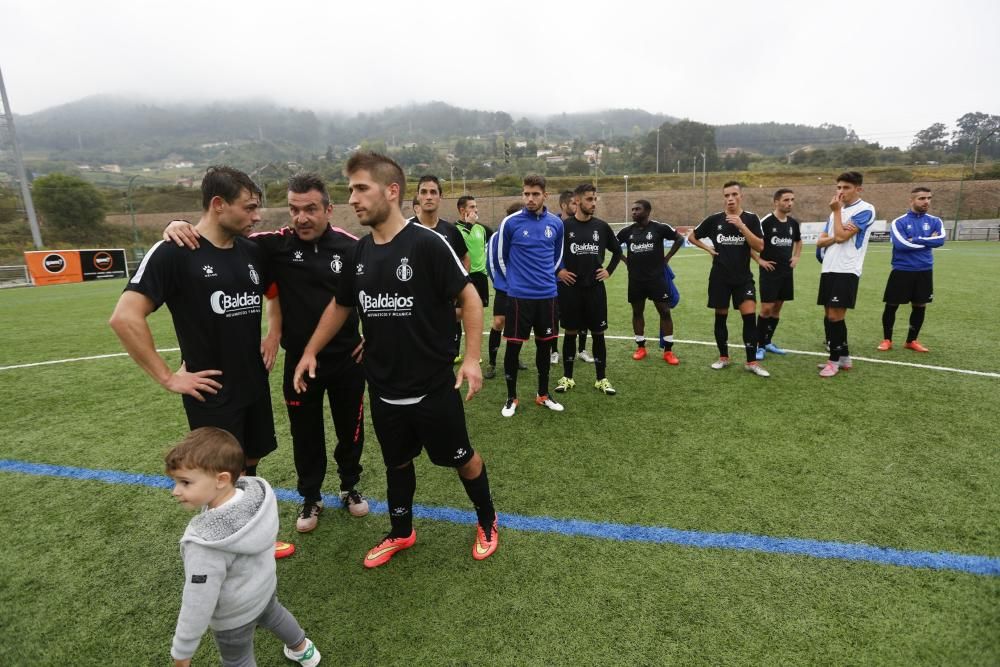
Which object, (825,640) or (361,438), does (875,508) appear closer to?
(825,640)

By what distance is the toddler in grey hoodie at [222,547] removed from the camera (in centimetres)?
187

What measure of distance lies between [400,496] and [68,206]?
61032 mm

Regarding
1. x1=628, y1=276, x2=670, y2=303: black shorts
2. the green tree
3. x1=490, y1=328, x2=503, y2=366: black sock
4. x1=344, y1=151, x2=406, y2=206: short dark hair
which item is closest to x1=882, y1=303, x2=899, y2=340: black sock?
x1=628, y1=276, x2=670, y2=303: black shorts

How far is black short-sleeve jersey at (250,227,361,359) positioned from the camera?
3215mm

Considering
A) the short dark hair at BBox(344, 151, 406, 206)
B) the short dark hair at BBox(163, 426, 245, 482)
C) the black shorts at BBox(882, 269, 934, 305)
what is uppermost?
the short dark hair at BBox(344, 151, 406, 206)

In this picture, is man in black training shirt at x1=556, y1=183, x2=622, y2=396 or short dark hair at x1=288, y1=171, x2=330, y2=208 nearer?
short dark hair at x1=288, y1=171, x2=330, y2=208

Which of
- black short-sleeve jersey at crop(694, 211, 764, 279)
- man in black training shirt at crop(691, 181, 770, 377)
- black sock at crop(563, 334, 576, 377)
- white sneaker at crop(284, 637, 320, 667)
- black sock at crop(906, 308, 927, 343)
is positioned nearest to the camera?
white sneaker at crop(284, 637, 320, 667)

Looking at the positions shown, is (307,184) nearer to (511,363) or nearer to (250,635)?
(250,635)

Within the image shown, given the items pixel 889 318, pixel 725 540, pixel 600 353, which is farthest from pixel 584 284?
pixel 889 318

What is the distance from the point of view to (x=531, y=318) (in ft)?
17.9

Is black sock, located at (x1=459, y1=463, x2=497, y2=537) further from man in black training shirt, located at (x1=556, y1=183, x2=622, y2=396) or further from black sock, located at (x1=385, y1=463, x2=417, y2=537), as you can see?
man in black training shirt, located at (x1=556, y1=183, x2=622, y2=396)

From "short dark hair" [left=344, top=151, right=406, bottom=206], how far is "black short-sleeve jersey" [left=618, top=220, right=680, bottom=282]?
15.9 ft

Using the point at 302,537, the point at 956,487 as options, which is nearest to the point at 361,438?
the point at 302,537

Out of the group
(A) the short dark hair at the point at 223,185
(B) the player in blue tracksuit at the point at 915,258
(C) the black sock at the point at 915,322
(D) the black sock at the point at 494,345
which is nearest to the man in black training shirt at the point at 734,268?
(B) the player in blue tracksuit at the point at 915,258
